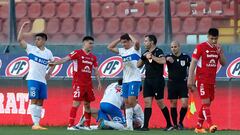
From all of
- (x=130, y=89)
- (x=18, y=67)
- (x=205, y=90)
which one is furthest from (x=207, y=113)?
(x=18, y=67)

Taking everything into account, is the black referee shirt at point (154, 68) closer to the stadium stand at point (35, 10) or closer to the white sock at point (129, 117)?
the white sock at point (129, 117)

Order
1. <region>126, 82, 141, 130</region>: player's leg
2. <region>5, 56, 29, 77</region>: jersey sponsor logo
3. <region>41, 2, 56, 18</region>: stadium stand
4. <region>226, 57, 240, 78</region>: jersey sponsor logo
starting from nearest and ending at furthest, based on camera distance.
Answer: <region>126, 82, 141, 130</region>: player's leg
<region>226, 57, 240, 78</region>: jersey sponsor logo
<region>5, 56, 29, 77</region>: jersey sponsor logo
<region>41, 2, 56, 18</region>: stadium stand

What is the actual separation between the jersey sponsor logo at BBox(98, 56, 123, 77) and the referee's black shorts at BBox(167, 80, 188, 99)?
6.52 feet

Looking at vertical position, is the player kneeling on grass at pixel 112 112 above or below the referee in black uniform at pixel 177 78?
below

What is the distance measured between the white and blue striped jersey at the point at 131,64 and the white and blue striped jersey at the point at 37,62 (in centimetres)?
156

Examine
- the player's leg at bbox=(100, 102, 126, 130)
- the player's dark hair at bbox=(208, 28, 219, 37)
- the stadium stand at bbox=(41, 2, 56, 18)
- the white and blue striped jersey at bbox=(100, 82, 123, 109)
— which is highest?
the stadium stand at bbox=(41, 2, 56, 18)

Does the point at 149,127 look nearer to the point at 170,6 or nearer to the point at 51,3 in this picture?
the point at 170,6

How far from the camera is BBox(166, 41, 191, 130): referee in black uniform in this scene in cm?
1722

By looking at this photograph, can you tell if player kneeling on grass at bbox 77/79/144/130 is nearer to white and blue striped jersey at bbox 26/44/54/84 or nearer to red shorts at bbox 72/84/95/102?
red shorts at bbox 72/84/95/102

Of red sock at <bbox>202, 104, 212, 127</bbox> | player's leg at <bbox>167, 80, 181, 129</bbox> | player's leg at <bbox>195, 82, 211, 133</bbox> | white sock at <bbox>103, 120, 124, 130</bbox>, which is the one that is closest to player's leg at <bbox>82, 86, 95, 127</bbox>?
white sock at <bbox>103, 120, 124, 130</bbox>

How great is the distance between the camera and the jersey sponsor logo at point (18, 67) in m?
19.9

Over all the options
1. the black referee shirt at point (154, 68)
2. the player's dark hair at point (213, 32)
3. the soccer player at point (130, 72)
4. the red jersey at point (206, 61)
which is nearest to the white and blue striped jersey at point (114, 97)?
the soccer player at point (130, 72)

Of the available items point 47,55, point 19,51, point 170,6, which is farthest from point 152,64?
point 19,51

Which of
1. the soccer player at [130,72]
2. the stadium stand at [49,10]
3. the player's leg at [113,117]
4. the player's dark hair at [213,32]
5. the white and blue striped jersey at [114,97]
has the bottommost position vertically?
the player's leg at [113,117]
